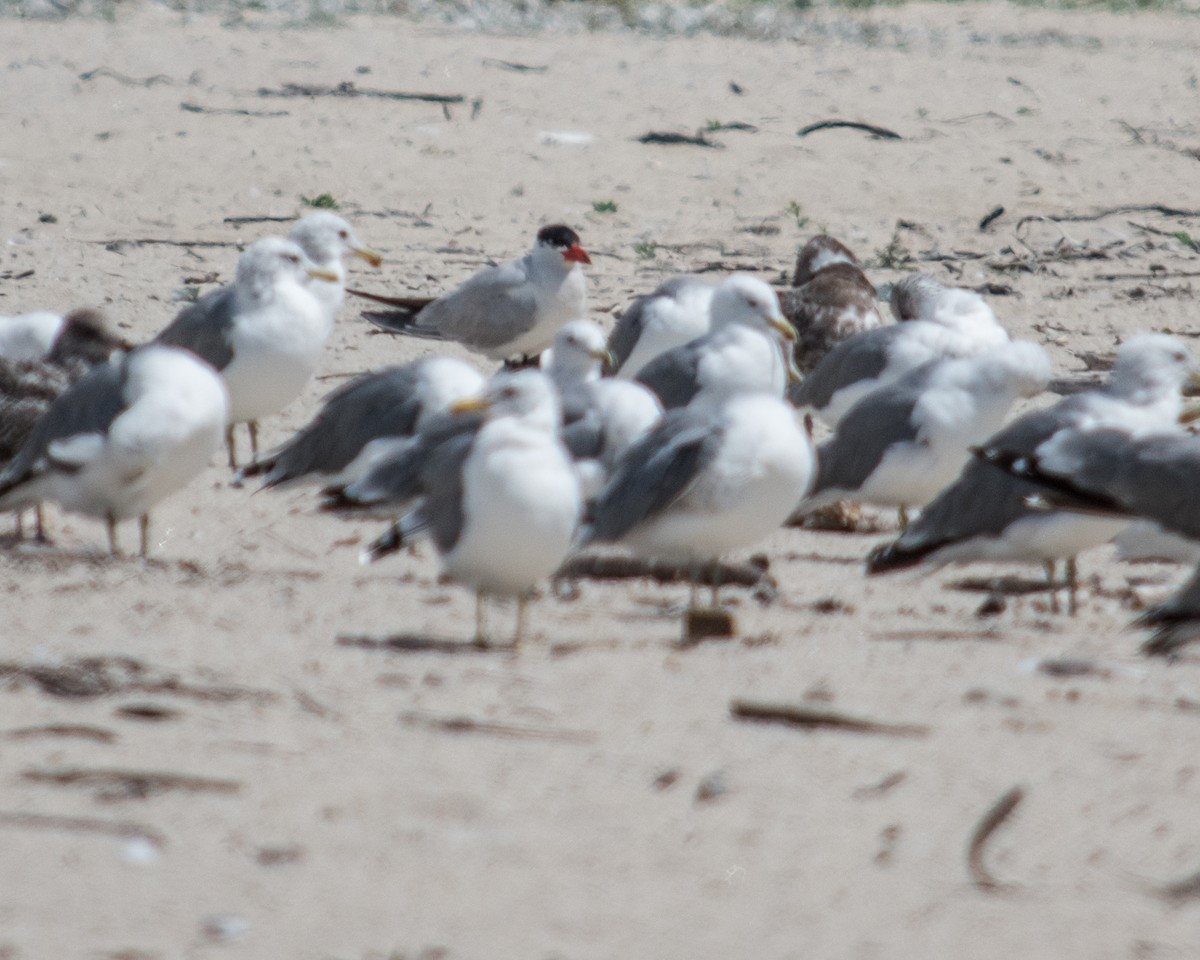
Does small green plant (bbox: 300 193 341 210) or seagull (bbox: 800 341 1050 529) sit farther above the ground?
small green plant (bbox: 300 193 341 210)

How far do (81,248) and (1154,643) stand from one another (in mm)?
8180

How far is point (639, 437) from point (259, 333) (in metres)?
2.53

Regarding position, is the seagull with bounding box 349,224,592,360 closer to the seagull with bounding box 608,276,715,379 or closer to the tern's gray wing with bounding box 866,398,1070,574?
the seagull with bounding box 608,276,715,379

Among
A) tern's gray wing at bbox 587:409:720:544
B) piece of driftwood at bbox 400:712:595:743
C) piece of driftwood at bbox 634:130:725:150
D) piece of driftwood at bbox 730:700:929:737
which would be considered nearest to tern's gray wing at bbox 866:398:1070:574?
tern's gray wing at bbox 587:409:720:544

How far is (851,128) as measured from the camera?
1545 cm

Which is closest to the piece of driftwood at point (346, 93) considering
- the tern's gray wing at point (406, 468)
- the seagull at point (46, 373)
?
the seagull at point (46, 373)

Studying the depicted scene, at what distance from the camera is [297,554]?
7.36 m

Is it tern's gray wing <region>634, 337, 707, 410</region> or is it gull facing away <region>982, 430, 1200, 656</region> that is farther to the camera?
tern's gray wing <region>634, 337, 707, 410</region>

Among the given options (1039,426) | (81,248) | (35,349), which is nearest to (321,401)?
(35,349)

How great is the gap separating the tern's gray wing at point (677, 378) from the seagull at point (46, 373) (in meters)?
2.12

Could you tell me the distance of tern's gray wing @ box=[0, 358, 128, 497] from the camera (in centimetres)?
691

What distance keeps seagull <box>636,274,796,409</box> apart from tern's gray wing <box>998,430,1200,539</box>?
1.72 meters

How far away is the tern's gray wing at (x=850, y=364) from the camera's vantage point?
8836 millimetres

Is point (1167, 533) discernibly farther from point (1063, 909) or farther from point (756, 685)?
point (1063, 909)
